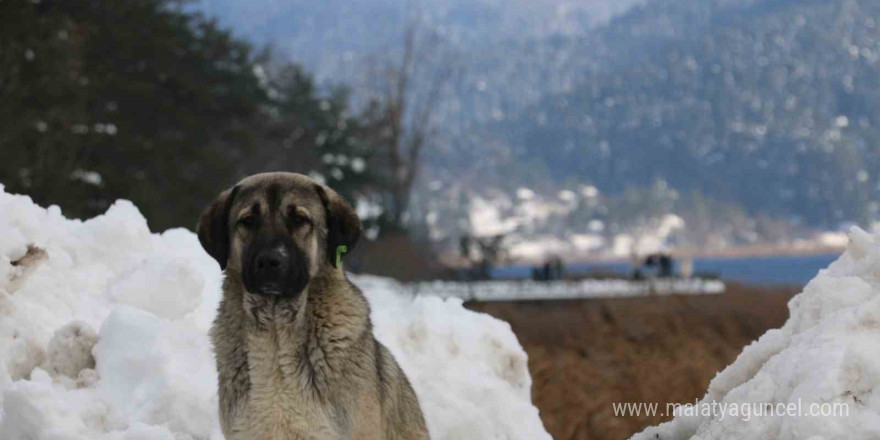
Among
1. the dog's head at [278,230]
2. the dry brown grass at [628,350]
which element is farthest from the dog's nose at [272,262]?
the dry brown grass at [628,350]

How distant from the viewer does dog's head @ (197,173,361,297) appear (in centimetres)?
527

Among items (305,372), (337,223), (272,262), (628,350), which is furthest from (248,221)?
(628,350)

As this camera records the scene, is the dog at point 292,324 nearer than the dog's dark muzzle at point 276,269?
No

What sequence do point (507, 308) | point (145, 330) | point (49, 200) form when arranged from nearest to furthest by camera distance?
point (145, 330) < point (507, 308) < point (49, 200)

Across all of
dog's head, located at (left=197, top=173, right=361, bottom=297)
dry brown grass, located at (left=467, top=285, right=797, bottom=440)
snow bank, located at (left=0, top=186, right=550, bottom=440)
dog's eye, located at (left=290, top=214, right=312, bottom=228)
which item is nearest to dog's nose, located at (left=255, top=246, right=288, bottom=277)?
dog's head, located at (left=197, top=173, right=361, bottom=297)

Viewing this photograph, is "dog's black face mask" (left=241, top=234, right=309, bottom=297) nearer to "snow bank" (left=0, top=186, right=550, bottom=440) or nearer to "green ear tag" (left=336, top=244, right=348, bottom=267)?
"green ear tag" (left=336, top=244, right=348, bottom=267)

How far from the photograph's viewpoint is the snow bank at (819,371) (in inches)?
199

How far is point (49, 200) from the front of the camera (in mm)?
28672

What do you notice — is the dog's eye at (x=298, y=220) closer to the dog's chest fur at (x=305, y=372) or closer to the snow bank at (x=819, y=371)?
the dog's chest fur at (x=305, y=372)

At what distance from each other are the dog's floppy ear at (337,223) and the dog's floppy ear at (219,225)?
0.50 m

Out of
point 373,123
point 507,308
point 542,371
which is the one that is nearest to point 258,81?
point 373,123

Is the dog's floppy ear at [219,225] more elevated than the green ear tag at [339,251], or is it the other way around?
the dog's floppy ear at [219,225]

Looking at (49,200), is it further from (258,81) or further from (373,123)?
(373,123)

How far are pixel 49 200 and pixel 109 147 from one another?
335 inches
